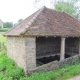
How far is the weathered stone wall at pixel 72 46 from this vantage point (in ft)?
50.6

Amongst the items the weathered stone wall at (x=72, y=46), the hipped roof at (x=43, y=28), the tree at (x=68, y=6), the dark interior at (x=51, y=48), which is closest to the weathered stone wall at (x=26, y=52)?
the hipped roof at (x=43, y=28)

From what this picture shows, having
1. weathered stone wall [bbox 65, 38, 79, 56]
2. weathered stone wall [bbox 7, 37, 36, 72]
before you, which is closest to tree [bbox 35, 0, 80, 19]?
weathered stone wall [bbox 65, 38, 79, 56]

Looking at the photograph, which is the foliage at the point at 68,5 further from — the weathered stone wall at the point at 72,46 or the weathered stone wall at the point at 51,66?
the weathered stone wall at the point at 51,66

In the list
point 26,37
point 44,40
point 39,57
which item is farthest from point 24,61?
point 44,40

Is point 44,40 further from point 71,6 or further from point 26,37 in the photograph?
point 71,6

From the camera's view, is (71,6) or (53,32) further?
(71,6)

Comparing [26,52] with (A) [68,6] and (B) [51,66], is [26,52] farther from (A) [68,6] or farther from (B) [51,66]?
(A) [68,6]

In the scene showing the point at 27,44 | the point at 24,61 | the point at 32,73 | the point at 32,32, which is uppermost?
the point at 32,32

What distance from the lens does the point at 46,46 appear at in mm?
15625

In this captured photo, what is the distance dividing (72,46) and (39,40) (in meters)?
4.21

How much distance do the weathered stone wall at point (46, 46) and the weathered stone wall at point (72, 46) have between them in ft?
4.14

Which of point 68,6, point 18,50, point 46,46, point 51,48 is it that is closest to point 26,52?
point 18,50

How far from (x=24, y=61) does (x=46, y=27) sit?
138 inches

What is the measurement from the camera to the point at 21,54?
34.5 ft
